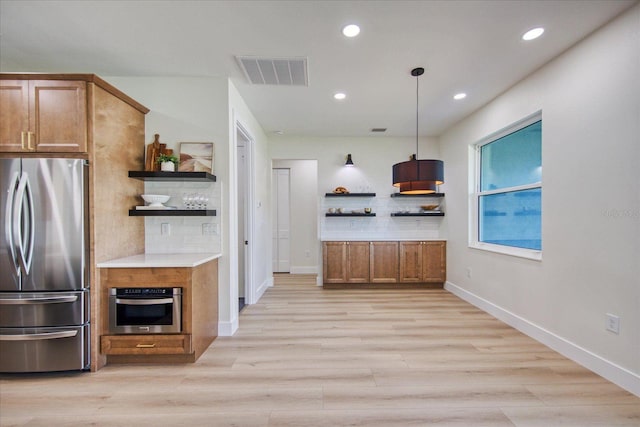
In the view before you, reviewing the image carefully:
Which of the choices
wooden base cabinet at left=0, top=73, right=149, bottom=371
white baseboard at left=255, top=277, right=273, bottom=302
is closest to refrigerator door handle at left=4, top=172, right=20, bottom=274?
wooden base cabinet at left=0, top=73, right=149, bottom=371

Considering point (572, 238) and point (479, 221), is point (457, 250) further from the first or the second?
point (572, 238)

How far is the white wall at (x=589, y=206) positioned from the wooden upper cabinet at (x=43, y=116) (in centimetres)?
405

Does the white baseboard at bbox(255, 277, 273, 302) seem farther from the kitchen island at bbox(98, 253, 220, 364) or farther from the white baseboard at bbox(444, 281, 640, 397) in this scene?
the white baseboard at bbox(444, 281, 640, 397)

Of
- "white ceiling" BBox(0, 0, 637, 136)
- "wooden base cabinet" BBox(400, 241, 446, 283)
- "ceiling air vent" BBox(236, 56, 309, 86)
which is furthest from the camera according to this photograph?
"wooden base cabinet" BBox(400, 241, 446, 283)

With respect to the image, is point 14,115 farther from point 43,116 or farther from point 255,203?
point 255,203

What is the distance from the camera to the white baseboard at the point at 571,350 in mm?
2037

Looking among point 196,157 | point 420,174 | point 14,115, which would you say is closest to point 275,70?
point 196,157

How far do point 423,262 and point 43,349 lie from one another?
477 cm

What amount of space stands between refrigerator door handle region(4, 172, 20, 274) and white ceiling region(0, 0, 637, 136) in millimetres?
1185

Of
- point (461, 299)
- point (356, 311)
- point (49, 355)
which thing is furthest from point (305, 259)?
point (49, 355)

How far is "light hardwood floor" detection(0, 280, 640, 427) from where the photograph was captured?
1.79 metres

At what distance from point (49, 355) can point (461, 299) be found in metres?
4.70

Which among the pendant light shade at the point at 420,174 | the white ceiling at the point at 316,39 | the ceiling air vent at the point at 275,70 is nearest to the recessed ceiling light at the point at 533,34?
the white ceiling at the point at 316,39

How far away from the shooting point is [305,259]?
648 centimetres
